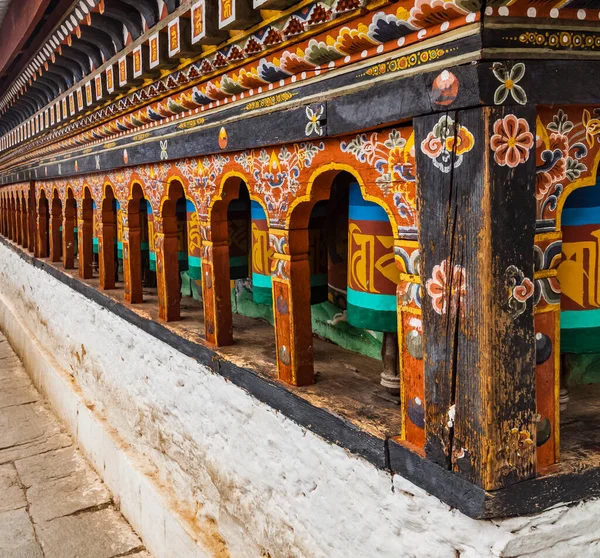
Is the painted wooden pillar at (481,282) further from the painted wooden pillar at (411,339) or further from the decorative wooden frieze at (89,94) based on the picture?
the decorative wooden frieze at (89,94)

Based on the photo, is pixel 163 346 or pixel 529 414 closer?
pixel 529 414

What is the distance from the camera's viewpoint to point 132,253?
3914mm

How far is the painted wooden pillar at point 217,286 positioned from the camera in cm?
273

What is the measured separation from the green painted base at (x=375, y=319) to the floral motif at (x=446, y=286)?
0.48 metres

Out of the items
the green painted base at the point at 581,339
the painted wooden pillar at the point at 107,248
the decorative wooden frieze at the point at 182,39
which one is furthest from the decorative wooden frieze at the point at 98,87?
the green painted base at the point at 581,339

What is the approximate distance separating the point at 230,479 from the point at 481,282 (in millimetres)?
1677

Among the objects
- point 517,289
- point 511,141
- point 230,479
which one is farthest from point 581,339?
Answer: point 230,479

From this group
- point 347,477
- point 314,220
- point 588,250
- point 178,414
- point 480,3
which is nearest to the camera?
point 480,3

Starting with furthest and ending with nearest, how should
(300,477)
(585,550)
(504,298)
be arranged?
(300,477), (585,550), (504,298)

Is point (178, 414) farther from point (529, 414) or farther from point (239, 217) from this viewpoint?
point (529, 414)

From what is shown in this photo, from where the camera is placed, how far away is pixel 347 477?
183cm

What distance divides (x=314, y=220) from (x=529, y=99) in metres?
1.44

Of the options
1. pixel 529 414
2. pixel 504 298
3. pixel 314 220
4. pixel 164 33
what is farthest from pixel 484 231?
pixel 164 33

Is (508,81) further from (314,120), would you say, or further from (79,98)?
(79,98)
